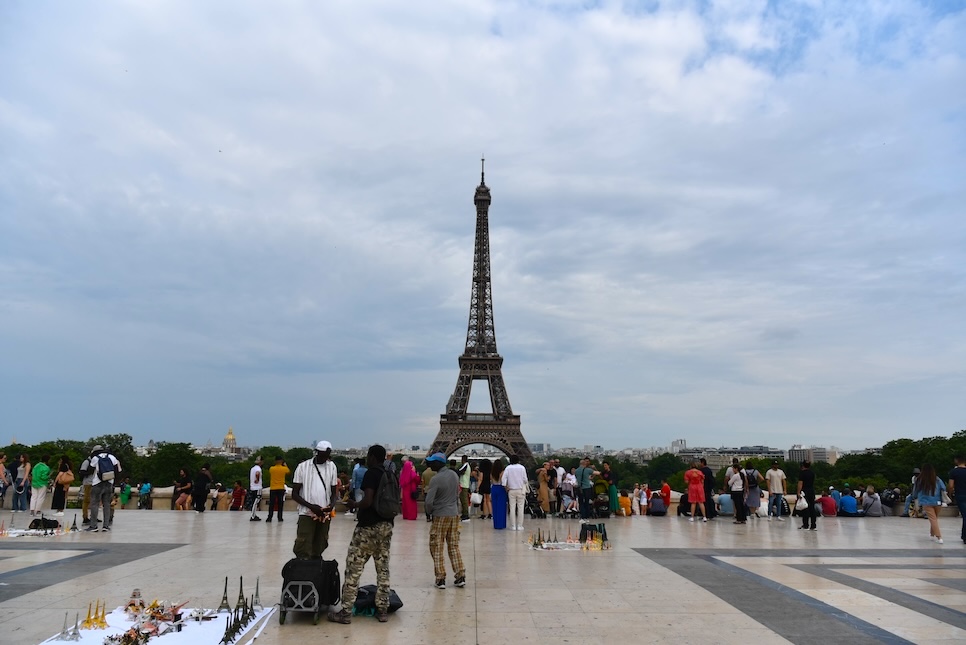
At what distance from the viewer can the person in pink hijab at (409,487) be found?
1717 cm

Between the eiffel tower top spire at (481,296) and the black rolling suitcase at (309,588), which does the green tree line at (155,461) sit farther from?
the black rolling suitcase at (309,588)

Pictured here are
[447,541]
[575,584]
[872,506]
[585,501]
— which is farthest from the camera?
[872,506]

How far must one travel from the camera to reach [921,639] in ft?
22.1

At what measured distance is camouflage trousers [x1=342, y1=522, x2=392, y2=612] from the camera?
730 centimetres

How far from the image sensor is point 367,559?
24.4ft

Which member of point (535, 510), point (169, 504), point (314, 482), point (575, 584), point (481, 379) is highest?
point (481, 379)

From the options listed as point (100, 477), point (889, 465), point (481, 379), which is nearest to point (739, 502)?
point (100, 477)

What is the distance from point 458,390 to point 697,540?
2267 inches

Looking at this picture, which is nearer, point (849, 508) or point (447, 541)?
point (447, 541)

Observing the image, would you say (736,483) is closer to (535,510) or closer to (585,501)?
(585,501)

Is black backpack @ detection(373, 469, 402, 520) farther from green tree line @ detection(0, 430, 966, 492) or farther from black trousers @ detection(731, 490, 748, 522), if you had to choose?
green tree line @ detection(0, 430, 966, 492)

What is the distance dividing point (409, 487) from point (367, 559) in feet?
32.9

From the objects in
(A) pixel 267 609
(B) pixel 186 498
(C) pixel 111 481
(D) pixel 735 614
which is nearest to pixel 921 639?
(D) pixel 735 614

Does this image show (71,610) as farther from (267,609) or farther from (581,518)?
(581,518)
